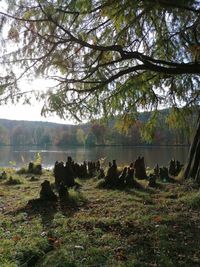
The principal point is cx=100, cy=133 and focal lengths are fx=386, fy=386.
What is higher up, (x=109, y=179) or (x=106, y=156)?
(x=109, y=179)

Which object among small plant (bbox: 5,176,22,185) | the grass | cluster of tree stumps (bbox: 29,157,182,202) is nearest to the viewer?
the grass

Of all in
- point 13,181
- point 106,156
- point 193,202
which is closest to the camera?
point 193,202

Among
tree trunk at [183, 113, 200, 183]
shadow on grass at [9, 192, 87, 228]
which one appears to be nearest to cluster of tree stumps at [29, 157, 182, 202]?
shadow on grass at [9, 192, 87, 228]

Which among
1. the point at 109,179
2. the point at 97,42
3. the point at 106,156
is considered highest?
the point at 97,42

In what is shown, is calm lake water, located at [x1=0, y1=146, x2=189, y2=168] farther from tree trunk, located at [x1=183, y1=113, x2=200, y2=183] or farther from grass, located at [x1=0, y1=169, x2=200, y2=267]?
grass, located at [x1=0, y1=169, x2=200, y2=267]

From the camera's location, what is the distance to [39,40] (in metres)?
7.25

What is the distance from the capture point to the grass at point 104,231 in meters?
4.43

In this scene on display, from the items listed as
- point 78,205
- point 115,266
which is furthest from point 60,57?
point 115,266

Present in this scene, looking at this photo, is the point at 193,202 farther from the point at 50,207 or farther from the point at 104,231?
the point at 50,207

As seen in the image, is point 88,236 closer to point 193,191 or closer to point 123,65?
point 193,191

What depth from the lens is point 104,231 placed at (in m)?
5.41

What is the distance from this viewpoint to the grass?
14.5 feet

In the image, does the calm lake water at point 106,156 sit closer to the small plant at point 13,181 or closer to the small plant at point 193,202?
the small plant at point 13,181

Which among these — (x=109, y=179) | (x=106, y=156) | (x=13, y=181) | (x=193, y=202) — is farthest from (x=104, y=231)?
(x=106, y=156)
